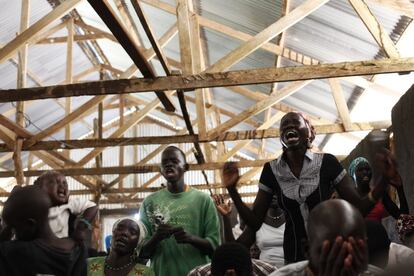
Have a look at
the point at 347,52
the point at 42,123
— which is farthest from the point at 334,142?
the point at 42,123

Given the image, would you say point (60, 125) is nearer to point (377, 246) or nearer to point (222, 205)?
point (222, 205)

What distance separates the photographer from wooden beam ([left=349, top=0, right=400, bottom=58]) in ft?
20.6

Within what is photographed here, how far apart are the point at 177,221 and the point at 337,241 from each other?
6.52 ft

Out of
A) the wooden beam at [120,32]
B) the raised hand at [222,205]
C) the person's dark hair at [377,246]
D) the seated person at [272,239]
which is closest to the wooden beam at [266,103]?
the wooden beam at [120,32]

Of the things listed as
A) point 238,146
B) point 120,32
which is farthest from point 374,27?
point 238,146

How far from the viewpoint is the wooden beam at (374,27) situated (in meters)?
6.27

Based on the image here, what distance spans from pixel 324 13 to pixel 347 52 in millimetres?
1082

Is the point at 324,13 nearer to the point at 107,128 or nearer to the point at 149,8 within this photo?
the point at 149,8

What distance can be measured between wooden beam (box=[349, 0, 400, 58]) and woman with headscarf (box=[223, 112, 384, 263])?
3.58m

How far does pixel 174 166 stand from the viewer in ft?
12.8

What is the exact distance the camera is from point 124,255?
3891 millimetres

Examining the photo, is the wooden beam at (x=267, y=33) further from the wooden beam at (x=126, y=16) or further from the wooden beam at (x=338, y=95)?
the wooden beam at (x=126, y=16)

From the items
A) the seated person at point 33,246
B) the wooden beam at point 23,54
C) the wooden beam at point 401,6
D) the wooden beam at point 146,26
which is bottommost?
the seated person at point 33,246

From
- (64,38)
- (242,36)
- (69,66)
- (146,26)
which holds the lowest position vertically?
(146,26)
